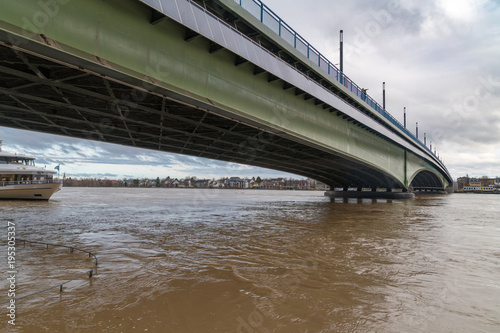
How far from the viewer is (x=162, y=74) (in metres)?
10.5

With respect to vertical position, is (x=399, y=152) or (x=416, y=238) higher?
(x=399, y=152)

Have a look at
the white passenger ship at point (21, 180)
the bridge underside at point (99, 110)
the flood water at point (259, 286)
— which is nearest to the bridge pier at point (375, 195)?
the bridge underside at point (99, 110)

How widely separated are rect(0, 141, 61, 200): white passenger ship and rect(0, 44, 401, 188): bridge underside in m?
18.6

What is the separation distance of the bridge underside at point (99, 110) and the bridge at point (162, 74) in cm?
7

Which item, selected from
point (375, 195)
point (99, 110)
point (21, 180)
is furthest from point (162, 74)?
point (375, 195)

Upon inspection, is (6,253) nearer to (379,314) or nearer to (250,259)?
(250,259)

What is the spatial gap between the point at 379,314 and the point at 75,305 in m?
5.36

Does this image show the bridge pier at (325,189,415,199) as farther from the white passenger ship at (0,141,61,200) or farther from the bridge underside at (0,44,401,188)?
the white passenger ship at (0,141,61,200)

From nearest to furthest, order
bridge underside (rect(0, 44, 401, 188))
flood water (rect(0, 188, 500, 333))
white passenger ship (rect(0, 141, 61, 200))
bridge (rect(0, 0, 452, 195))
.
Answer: flood water (rect(0, 188, 500, 333))
bridge (rect(0, 0, 452, 195))
bridge underside (rect(0, 44, 401, 188))
white passenger ship (rect(0, 141, 61, 200))

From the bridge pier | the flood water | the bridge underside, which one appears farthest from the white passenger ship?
the bridge pier

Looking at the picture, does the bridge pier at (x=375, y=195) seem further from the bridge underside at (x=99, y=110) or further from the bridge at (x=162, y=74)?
the bridge underside at (x=99, y=110)

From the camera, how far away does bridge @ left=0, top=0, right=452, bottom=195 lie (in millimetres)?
8188

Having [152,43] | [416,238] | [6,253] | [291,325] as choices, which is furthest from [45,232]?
[416,238]

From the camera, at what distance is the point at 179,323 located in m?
4.31
